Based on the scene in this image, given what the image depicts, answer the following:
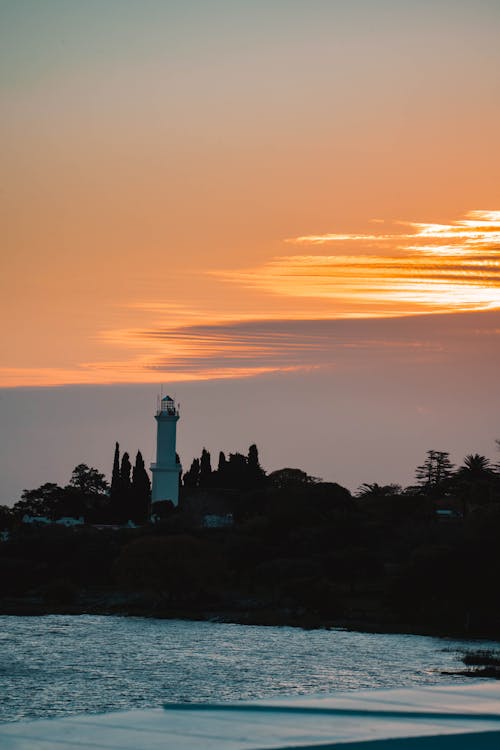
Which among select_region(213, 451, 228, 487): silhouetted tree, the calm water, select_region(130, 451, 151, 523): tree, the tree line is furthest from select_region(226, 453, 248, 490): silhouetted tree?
the calm water

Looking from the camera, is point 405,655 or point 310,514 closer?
point 405,655

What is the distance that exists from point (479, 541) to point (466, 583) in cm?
395

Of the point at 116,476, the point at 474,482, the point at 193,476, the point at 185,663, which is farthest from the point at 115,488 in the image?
the point at 185,663

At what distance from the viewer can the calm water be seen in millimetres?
38438

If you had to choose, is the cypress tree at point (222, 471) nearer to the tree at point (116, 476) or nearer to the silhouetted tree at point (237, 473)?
the silhouetted tree at point (237, 473)

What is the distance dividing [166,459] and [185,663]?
88.3 m

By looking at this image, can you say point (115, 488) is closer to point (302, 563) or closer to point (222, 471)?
point (222, 471)

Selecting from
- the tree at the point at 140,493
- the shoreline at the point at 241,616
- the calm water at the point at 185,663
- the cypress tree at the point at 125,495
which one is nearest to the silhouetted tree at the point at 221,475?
the tree at the point at 140,493

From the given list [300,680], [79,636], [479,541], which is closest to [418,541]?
[479,541]

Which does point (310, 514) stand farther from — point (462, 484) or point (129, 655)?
point (129, 655)

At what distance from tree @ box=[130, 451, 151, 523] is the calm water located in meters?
60.0

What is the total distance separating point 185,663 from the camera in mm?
48344

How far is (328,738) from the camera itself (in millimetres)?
14008

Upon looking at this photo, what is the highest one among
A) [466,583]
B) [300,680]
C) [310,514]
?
[310,514]
